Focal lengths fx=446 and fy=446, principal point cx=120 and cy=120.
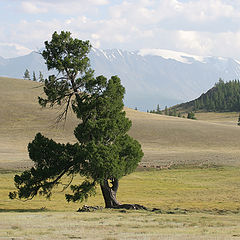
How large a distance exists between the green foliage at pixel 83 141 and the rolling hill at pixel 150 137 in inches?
1056

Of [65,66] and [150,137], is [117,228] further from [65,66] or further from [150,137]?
[150,137]

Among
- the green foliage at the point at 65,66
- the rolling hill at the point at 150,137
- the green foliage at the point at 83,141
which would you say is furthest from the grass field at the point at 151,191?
the green foliage at the point at 65,66

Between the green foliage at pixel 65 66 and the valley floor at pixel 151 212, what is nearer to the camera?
the valley floor at pixel 151 212

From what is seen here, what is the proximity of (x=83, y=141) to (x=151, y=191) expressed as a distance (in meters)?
14.4

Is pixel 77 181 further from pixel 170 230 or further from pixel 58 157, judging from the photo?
pixel 170 230

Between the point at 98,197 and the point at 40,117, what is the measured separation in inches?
2567

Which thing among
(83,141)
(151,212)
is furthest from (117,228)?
(83,141)

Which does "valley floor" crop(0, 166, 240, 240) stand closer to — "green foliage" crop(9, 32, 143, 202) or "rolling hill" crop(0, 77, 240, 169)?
"green foliage" crop(9, 32, 143, 202)

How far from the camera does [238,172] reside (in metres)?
51.3

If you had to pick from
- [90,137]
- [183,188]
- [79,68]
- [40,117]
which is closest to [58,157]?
[90,137]

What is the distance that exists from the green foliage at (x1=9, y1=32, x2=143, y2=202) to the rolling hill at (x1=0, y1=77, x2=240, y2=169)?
26.8m

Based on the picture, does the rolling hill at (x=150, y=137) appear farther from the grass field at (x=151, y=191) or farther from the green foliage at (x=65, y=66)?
the green foliage at (x=65, y=66)

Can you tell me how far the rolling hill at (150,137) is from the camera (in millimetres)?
61562

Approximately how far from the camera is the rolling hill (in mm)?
61562
